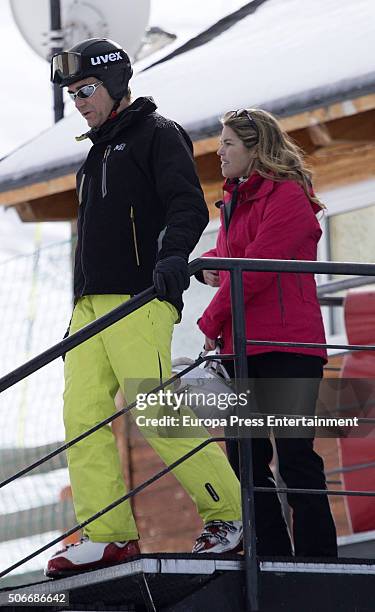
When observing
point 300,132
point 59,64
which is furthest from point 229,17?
point 59,64

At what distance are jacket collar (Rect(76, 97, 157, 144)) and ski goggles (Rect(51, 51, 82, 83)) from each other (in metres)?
0.20

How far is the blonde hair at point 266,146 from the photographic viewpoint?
5602 mm

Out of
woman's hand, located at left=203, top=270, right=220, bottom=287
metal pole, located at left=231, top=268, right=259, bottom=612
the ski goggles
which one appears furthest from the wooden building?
metal pole, located at left=231, top=268, right=259, bottom=612

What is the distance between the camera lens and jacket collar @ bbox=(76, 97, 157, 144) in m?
5.49

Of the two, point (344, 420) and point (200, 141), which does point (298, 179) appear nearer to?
point (344, 420)

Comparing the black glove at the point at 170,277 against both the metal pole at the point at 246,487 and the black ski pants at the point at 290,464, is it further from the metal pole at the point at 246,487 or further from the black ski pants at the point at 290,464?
the black ski pants at the point at 290,464

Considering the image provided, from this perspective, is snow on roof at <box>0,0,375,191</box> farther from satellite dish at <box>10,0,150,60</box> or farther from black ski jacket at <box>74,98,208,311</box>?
black ski jacket at <box>74,98,208,311</box>

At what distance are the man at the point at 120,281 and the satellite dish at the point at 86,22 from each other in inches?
229

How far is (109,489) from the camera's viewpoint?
5289 millimetres

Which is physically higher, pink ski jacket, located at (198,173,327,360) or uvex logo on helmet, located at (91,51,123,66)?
uvex logo on helmet, located at (91,51,123,66)

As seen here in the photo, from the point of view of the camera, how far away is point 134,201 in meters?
5.43

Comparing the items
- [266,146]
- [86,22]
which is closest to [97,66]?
[266,146]

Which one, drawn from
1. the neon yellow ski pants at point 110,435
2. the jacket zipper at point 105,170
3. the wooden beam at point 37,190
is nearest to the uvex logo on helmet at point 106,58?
the jacket zipper at point 105,170

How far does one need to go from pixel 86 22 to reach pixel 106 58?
19.4ft
